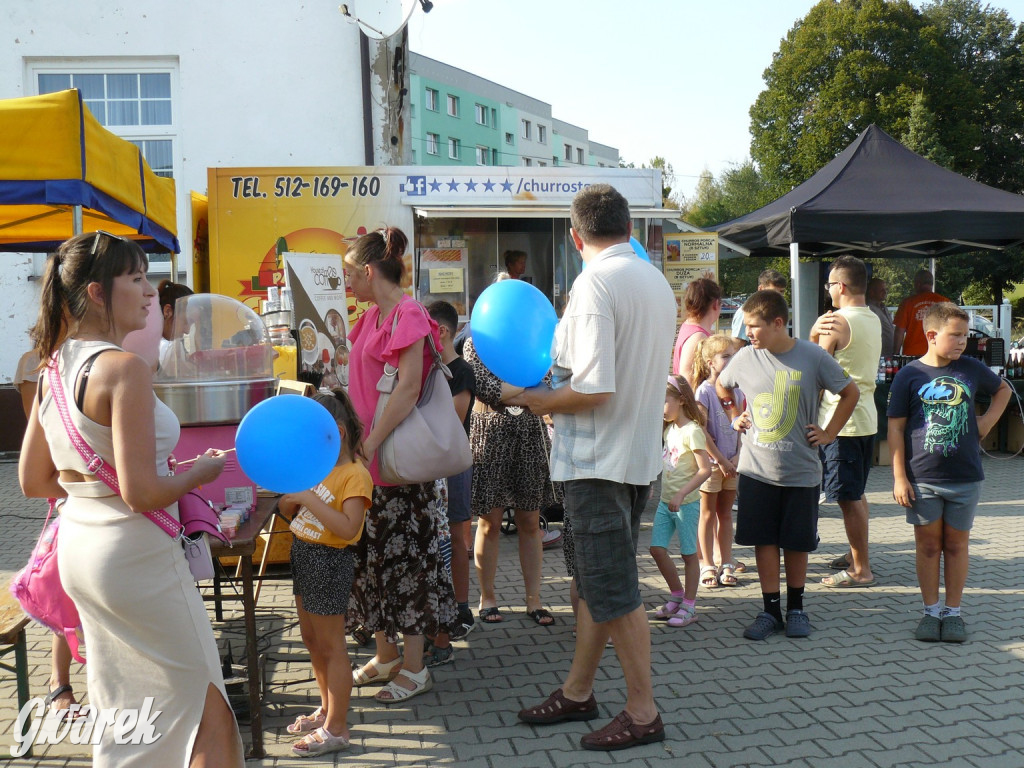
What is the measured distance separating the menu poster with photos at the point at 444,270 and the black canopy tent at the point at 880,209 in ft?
11.0

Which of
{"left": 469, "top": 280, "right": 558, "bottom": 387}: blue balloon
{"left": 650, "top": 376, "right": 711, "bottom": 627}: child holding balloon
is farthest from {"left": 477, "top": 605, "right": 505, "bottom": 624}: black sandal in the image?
{"left": 469, "top": 280, "right": 558, "bottom": 387}: blue balloon

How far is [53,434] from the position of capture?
2.44 metres

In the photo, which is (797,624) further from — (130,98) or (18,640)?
(130,98)

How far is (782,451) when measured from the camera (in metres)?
4.71

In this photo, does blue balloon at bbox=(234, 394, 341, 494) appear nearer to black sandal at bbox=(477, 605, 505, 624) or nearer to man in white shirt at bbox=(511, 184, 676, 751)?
man in white shirt at bbox=(511, 184, 676, 751)

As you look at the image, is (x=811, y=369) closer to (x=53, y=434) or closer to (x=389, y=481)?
(x=389, y=481)

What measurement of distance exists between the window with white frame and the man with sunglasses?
9.45m

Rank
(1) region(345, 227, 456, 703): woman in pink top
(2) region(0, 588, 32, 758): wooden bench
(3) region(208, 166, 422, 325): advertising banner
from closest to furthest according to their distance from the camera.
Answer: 1. (2) region(0, 588, 32, 758): wooden bench
2. (1) region(345, 227, 456, 703): woman in pink top
3. (3) region(208, 166, 422, 325): advertising banner

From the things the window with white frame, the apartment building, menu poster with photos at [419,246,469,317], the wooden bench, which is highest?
the apartment building

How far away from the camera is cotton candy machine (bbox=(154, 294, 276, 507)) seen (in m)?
3.60

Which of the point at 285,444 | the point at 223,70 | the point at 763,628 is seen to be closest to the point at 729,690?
the point at 763,628

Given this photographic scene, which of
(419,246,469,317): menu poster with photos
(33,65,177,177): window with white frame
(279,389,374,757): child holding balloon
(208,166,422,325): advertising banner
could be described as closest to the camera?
(279,389,374,757): child holding balloon

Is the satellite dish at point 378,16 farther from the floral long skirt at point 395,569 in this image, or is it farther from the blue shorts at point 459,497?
the floral long skirt at point 395,569

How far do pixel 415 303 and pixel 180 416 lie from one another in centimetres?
106
